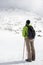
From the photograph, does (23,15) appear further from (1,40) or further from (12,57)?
(12,57)

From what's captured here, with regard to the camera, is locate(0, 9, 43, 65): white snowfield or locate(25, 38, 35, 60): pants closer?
locate(25, 38, 35, 60): pants

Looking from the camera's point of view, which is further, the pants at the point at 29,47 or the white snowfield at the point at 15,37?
the white snowfield at the point at 15,37

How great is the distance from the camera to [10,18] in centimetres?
Answer: 2223

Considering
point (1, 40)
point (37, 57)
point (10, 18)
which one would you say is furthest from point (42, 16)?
point (37, 57)

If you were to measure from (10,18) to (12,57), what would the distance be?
11776 mm

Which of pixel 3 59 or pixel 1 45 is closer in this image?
pixel 3 59

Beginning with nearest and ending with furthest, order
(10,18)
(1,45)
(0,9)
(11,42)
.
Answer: (1,45)
(11,42)
(10,18)
(0,9)

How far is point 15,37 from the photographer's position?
613 inches

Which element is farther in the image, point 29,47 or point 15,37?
point 15,37

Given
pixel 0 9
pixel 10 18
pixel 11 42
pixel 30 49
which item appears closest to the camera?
pixel 30 49

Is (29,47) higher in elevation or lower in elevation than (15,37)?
higher

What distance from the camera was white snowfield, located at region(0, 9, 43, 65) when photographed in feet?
33.9

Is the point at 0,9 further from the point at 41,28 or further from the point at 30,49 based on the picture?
the point at 30,49

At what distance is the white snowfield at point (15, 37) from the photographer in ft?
33.9
